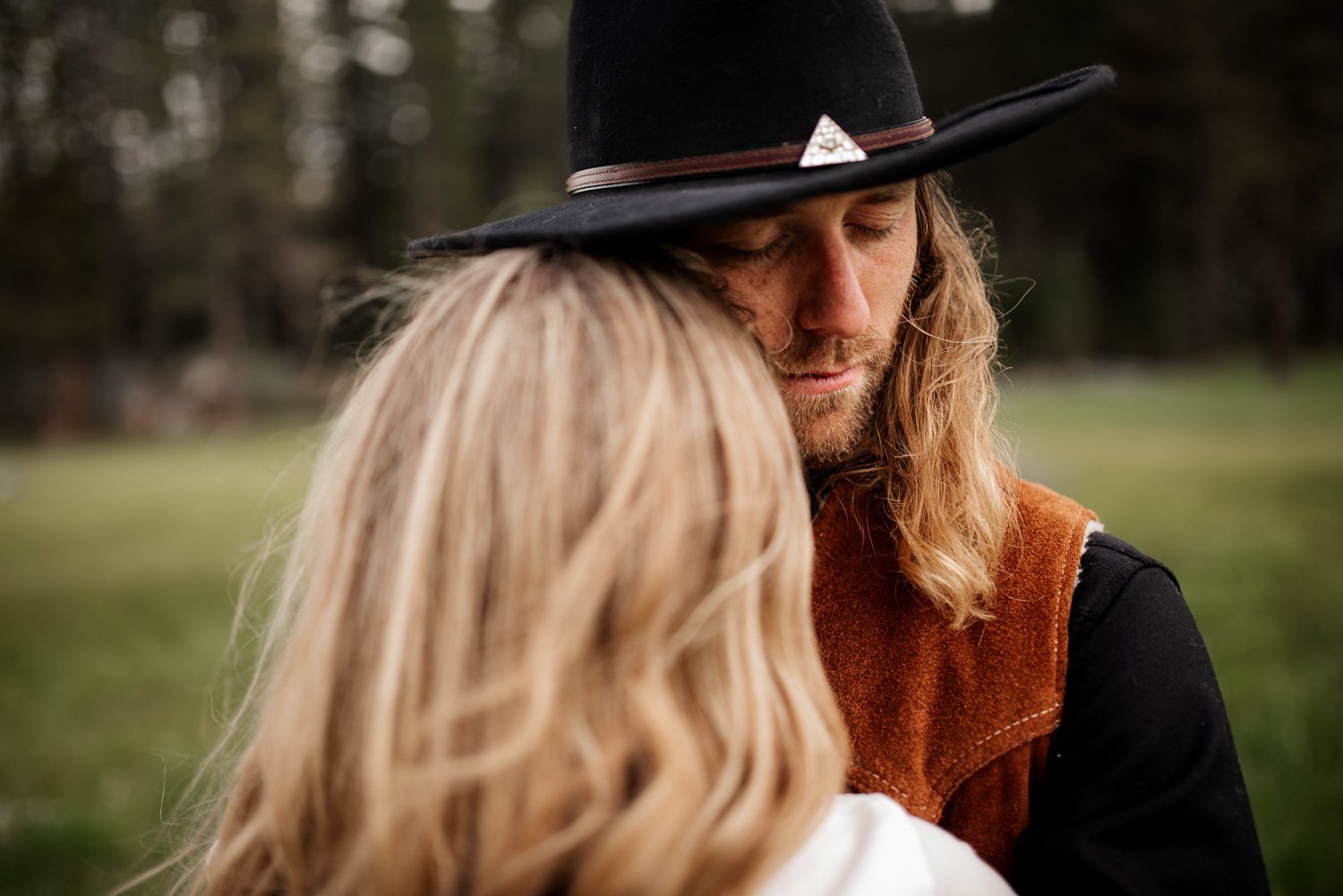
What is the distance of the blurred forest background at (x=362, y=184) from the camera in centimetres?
2142

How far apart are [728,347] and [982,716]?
689mm

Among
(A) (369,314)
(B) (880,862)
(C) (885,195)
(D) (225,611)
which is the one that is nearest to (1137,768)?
(B) (880,862)

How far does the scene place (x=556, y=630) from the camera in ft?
3.56

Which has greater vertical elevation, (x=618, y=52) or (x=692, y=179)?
(x=618, y=52)

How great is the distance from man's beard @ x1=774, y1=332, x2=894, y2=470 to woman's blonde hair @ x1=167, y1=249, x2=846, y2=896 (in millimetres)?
291

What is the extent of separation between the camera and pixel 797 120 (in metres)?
1.45

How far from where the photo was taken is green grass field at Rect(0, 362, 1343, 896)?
370cm

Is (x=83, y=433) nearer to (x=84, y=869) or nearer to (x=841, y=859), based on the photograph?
(x=84, y=869)

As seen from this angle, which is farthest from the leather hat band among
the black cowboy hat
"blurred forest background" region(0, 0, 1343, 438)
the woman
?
"blurred forest background" region(0, 0, 1343, 438)

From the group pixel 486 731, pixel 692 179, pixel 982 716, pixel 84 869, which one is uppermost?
pixel 692 179

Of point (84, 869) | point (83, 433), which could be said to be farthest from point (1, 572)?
point (83, 433)

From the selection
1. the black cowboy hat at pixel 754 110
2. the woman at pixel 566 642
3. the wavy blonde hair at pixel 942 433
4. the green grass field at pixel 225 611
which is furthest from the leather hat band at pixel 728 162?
the green grass field at pixel 225 611

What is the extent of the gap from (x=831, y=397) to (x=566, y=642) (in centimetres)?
75

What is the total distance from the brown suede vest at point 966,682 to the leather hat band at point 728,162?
67 cm
